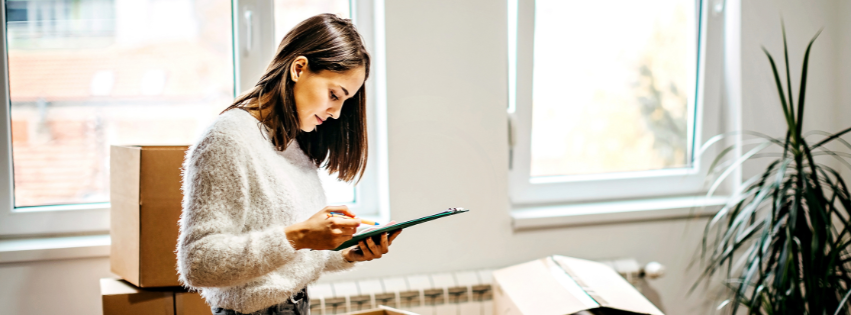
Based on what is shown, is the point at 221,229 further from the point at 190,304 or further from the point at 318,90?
the point at 190,304

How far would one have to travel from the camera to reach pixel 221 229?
0.83 metres

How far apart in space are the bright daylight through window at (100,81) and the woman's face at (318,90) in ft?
2.95

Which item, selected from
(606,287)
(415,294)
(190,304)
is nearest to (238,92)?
(190,304)

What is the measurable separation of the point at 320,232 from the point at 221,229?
0.14m

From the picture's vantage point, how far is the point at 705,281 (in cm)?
204

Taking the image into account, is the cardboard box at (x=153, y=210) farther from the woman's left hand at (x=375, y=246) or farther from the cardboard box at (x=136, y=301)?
the woman's left hand at (x=375, y=246)

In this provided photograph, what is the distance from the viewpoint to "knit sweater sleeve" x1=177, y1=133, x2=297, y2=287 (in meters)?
0.82

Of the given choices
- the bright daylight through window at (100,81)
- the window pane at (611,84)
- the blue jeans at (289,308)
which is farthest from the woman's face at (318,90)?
the window pane at (611,84)

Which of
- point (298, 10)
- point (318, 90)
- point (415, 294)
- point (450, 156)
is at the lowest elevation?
point (415, 294)

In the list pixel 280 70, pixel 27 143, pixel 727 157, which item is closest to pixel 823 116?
pixel 727 157

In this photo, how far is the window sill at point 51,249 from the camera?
1574mm

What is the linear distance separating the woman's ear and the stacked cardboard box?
48cm

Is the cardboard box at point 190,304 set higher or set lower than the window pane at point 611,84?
lower

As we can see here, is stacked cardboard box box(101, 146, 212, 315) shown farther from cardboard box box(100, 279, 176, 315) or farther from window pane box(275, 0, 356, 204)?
window pane box(275, 0, 356, 204)
